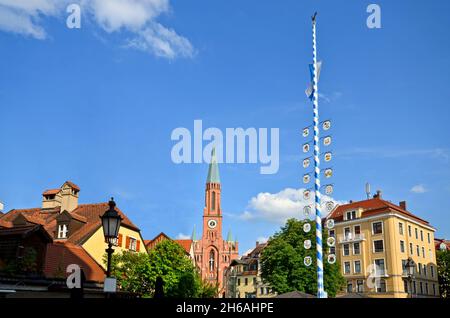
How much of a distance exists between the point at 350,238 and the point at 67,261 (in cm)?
4398

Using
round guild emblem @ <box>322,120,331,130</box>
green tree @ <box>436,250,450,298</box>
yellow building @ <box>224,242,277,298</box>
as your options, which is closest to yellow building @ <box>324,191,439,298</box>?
green tree @ <box>436,250,450,298</box>

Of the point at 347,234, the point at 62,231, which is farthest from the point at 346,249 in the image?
the point at 62,231

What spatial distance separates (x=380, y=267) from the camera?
58875 millimetres

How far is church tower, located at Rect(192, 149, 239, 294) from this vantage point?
138625mm

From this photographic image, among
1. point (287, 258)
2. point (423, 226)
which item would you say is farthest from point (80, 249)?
point (423, 226)

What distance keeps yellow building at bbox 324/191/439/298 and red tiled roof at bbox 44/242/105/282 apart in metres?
31.0

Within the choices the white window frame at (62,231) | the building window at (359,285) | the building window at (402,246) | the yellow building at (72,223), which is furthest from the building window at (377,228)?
the white window frame at (62,231)

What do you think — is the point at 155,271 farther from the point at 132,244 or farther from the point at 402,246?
the point at 402,246

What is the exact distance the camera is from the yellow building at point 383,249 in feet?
189

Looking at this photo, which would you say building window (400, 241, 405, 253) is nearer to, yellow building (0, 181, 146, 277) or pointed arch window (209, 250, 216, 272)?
yellow building (0, 181, 146, 277)

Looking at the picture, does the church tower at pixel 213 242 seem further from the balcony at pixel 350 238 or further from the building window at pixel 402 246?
the building window at pixel 402 246
